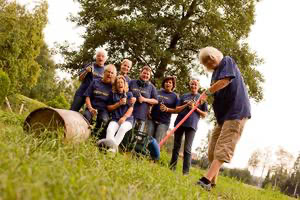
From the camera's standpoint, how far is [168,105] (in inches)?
275

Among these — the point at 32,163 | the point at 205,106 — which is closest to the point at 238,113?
the point at 205,106

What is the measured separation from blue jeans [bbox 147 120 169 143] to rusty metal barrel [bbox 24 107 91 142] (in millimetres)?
2272

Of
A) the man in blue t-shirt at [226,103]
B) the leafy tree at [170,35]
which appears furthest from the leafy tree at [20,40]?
the man in blue t-shirt at [226,103]

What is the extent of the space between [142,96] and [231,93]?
214cm

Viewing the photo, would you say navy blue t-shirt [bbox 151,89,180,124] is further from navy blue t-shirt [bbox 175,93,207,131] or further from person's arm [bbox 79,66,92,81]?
person's arm [bbox 79,66,92,81]

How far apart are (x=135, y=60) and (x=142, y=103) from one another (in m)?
8.10

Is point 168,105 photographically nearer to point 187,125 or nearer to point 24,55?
point 187,125

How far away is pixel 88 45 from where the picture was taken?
14.2m

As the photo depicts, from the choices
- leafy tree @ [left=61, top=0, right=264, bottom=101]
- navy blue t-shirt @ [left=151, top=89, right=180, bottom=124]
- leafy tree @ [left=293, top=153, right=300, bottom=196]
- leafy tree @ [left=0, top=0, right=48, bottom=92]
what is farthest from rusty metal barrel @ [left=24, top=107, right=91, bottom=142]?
leafy tree @ [left=293, top=153, right=300, bottom=196]

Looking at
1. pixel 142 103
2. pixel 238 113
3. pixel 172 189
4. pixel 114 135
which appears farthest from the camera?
pixel 142 103

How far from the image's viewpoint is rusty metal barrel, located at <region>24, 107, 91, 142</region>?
4172 mm

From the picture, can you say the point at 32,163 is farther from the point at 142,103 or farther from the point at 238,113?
the point at 142,103

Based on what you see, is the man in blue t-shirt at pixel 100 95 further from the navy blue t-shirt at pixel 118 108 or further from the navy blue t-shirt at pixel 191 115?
the navy blue t-shirt at pixel 191 115

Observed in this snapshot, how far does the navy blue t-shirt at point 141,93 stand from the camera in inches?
255
